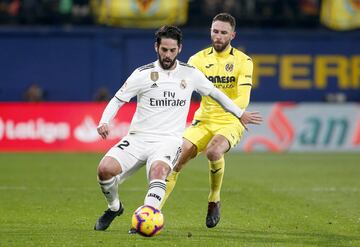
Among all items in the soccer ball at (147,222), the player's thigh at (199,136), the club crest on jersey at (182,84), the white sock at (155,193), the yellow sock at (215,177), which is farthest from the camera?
the player's thigh at (199,136)

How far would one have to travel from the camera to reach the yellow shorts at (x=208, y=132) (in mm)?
11133

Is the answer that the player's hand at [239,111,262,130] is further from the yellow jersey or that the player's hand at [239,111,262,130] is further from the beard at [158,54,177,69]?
the yellow jersey

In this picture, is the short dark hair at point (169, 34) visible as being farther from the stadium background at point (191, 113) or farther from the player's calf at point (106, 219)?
the stadium background at point (191, 113)

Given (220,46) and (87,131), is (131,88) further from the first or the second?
(87,131)

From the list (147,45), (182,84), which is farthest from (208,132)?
(147,45)

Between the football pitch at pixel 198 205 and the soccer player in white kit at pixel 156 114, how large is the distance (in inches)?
29.0

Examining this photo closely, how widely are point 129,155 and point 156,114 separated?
0.51 m

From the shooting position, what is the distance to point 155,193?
30.1ft

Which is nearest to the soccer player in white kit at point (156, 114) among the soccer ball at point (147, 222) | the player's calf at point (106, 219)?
the player's calf at point (106, 219)

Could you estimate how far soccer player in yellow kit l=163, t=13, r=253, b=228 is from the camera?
36.0ft

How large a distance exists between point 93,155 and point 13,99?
6249mm

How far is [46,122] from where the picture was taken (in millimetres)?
23531

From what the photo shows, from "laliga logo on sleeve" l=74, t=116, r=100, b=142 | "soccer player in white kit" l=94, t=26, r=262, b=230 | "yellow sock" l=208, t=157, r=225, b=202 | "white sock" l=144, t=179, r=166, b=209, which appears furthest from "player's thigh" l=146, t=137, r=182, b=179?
"laliga logo on sleeve" l=74, t=116, r=100, b=142

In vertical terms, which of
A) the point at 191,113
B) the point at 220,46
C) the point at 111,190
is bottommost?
the point at 191,113
